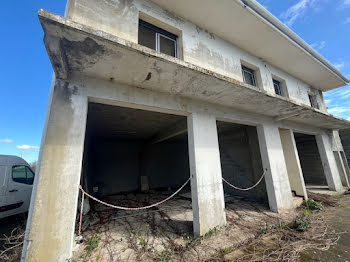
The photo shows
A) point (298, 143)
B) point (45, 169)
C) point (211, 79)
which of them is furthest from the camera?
point (298, 143)

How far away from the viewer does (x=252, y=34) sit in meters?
4.86

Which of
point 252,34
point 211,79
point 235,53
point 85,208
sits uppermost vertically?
point 252,34

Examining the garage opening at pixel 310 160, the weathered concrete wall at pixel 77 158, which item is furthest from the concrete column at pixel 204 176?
the garage opening at pixel 310 160

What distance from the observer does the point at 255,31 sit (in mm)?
4746

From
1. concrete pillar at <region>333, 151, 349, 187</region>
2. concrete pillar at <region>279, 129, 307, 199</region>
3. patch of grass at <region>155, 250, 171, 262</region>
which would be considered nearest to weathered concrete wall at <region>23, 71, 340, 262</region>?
patch of grass at <region>155, 250, 171, 262</region>

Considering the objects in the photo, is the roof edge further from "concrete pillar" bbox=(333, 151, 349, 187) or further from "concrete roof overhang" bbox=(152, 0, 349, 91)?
"concrete pillar" bbox=(333, 151, 349, 187)

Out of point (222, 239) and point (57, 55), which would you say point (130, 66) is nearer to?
point (57, 55)

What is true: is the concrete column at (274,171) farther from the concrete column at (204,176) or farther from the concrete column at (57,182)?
the concrete column at (57,182)

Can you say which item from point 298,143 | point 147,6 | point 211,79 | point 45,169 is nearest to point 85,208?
point 45,169

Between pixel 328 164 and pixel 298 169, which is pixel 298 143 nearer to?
pixel 328 164

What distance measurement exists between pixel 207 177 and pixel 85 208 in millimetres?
3838

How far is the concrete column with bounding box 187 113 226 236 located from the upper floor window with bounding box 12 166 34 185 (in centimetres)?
614

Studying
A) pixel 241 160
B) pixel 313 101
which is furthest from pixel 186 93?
pixel 313 101

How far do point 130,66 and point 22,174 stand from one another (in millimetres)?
6251
